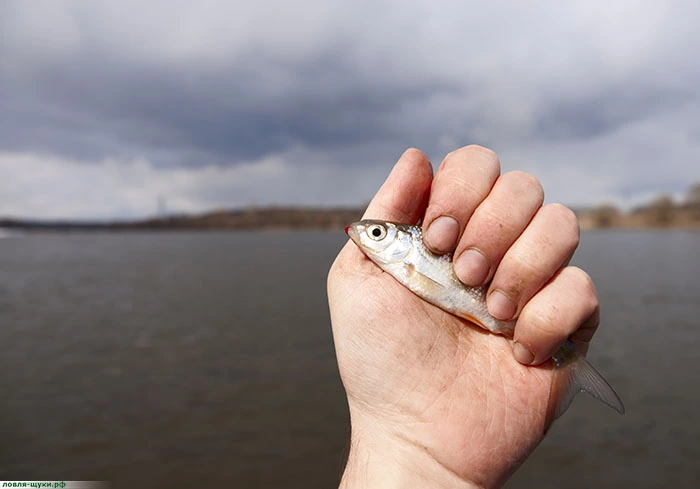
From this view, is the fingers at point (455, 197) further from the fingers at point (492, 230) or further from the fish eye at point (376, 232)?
the fish eye at point (376, 232)

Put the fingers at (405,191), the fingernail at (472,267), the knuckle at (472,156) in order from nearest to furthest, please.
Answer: the fingernail at (472,267)
the knuckle at (472,156)
the fingers at (405,191)

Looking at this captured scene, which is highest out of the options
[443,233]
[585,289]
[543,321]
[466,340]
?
[443,233]

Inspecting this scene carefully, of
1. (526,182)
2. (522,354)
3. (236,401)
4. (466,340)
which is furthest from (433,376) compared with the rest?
(236,401)

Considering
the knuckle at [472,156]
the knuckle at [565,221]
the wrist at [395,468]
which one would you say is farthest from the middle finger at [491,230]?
the wrist at [395,468]

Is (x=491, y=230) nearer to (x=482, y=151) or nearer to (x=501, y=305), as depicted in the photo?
(x=501, y=305)

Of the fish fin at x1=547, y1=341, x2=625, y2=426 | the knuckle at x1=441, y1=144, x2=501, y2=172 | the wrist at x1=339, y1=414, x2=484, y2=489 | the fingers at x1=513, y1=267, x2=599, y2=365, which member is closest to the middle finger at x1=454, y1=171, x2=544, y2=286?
the knuckle at x1=441, y1=144, x2=501, y2=172

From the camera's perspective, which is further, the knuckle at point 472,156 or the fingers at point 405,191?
the fingers at point 405,191

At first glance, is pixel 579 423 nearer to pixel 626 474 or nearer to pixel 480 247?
pixel 626 474

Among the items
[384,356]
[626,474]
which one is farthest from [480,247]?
[626,474]
